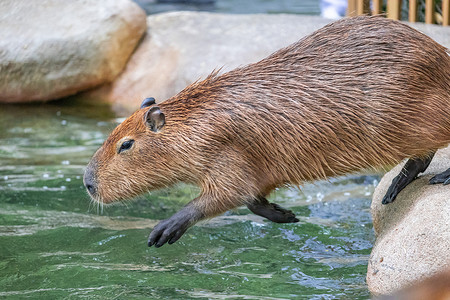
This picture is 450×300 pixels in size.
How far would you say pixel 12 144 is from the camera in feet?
22.1

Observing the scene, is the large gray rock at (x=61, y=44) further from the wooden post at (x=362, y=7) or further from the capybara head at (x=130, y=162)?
the capybara head at (x=130, y=162)

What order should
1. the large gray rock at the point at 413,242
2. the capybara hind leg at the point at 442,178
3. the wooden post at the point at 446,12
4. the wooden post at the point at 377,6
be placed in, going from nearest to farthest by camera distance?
the large gray rock at the point at 413,242
the capybara hind leg at the point at 442,178
the wooden post at the point at 446,12
the wooden post at the point at 377,6

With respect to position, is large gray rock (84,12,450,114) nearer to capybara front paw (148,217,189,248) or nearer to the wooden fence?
the wooden fence

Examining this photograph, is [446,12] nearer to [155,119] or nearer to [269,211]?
[269,211]

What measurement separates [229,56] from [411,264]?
14.2 ft

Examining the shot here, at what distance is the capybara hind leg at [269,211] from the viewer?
13.5 feet

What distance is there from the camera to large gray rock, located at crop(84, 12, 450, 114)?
743 centimetres

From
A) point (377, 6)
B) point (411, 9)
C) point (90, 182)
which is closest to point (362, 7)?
point (377, 6)

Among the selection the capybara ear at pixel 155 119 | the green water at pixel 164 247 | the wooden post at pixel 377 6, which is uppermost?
the capybara ear at pixel 155 119

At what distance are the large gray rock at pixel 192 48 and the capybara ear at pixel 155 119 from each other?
340cm

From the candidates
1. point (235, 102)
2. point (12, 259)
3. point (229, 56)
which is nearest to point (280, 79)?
point (235, 102)

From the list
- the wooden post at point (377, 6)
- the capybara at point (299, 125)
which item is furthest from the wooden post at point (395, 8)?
the capybara at point (299, 125)

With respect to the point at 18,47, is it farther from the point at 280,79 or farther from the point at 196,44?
the point at 280,79

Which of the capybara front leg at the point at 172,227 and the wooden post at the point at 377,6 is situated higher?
the capybara front leg at the point at 172,227
